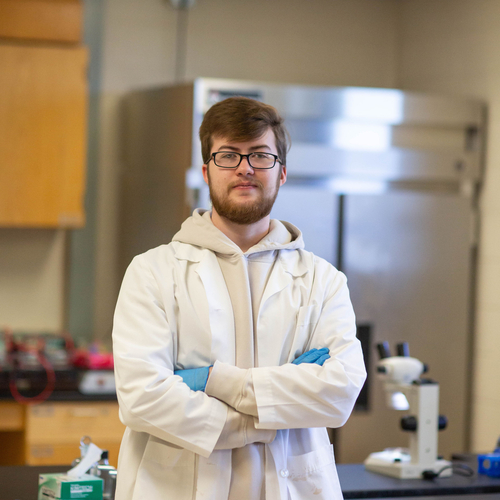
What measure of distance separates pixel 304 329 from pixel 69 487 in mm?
617

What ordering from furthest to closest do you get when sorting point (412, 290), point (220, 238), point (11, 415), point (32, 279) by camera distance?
point (32, 279) < point (412, 290) < point (11, 415) < point (220, 238)

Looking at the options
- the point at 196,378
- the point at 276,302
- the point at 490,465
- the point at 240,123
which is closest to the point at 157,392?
the point at 196,378

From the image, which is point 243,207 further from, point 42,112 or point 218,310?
point 42,112

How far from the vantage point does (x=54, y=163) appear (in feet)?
10.3

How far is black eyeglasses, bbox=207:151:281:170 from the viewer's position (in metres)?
1.52

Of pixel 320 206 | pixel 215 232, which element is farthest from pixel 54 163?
pixel 215 232

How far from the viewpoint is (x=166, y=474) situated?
54.2 inches

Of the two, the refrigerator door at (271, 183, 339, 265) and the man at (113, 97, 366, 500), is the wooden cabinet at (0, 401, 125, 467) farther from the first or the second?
the man at (113, 97, 366, 500)

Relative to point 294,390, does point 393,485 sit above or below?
below

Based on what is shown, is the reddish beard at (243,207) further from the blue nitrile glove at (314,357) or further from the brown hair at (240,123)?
the blue nitrile glove at (314,357)

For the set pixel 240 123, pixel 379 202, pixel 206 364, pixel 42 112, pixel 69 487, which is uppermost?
pixel 42 112

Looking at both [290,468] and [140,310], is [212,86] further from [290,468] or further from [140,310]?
[290,468]

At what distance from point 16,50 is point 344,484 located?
2387 mm

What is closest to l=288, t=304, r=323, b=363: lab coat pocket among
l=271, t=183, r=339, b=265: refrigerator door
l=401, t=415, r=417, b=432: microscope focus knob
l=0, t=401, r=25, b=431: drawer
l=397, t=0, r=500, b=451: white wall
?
l=401, t=415, r=417, b=432: microscope focus knob
